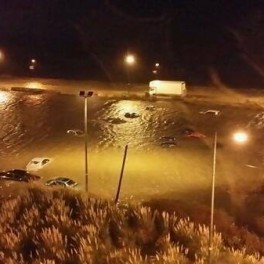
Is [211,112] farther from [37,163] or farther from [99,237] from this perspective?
[99,237]

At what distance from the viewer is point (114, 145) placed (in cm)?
5044

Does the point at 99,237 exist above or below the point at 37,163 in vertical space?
above

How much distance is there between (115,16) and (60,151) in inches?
3635

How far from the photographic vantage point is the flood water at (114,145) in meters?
41.3

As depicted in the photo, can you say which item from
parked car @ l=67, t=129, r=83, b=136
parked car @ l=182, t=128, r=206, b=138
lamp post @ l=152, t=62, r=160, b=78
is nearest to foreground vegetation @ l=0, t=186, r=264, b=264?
parked car @ l=182, t=128, r=206, b=138

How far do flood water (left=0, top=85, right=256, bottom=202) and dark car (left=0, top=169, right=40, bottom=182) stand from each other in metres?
1.60

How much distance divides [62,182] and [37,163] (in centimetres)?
637

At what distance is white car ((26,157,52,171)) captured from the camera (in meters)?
44.0

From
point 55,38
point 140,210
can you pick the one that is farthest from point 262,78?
point 140,210

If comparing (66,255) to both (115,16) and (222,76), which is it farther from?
(115,16)

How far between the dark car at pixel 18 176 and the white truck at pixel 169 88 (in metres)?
30.2

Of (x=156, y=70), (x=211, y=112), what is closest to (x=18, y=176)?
(x=211, y=112)

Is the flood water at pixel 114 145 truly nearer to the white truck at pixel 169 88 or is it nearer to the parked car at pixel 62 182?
the parked car at pixel 62 182

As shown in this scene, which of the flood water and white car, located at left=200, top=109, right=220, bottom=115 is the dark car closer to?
the flood water
